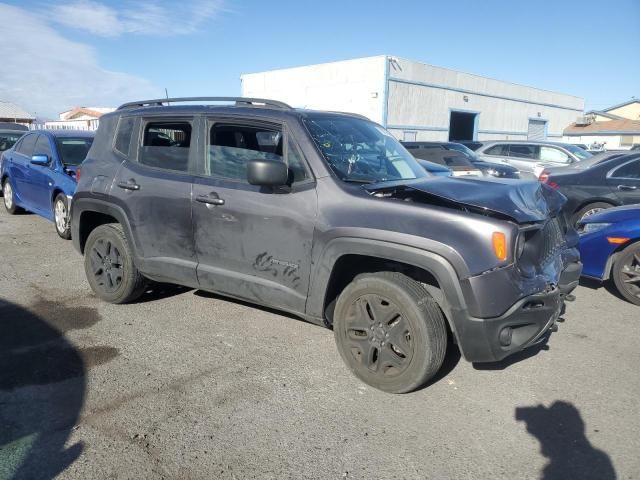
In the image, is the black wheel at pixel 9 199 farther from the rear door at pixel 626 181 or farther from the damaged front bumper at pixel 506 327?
the rear door at pixel 626 181

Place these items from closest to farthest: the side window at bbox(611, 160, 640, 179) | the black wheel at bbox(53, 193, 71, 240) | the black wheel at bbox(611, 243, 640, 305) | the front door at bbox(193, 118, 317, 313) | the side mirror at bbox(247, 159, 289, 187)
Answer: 1. the side mirror at bbox(247, 159, 289, 187)
2. the front door at bbox(193, 118, 317, 313)
3. the black wheel at bbox(611, 243, 640, 305)
4. the black wheel at bbox(53, 193, 71, 240)
5. the side window at bbox(611, 160, 640, 179)

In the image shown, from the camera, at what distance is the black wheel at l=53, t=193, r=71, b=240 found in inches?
292

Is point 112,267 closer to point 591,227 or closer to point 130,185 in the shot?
point 130,185

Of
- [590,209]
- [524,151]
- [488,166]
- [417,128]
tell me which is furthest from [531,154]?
[417,128]

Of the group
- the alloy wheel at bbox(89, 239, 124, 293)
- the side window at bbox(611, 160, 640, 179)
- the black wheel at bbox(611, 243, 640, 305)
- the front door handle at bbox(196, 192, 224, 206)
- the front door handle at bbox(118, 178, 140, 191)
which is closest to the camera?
the front door handle at bbox(196, 192, 224, 206)

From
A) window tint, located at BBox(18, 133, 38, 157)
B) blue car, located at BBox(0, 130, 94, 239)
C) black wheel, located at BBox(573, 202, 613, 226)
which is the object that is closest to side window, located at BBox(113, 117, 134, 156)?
blue car, located at BBox(0, 130, 94, 239)

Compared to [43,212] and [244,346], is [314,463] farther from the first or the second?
[43,212]

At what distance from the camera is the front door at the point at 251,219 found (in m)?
3.55

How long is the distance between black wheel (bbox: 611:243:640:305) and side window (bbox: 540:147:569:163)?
826 centimetres

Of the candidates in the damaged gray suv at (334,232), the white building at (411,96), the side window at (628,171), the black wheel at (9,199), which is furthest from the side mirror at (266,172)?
the white building at (411,96)

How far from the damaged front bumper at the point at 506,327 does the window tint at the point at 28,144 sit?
27.1 ft

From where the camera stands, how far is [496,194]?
10.8 ft

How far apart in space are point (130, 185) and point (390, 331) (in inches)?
107

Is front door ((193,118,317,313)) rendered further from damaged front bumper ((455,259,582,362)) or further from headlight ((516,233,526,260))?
headlight ((516,233,526,260))
